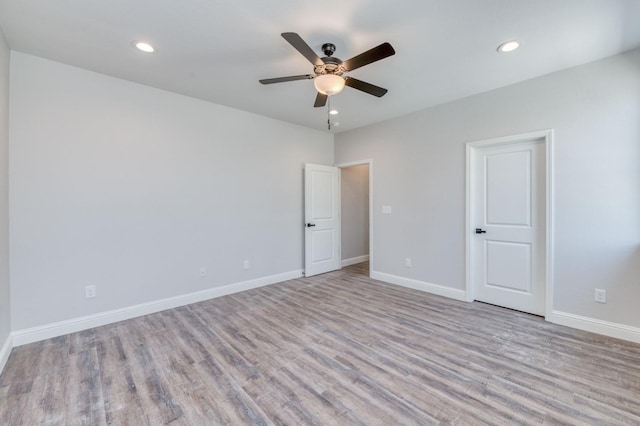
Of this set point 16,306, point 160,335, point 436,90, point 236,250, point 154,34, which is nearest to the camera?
point 154,34

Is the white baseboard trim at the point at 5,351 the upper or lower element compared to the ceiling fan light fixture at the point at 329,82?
lower

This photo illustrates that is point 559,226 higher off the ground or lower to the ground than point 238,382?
higher

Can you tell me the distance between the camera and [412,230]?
424 cm

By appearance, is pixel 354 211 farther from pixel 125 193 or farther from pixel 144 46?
pixel 144 46

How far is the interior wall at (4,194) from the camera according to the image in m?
2.29

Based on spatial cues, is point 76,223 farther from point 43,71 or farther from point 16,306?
point 43,71

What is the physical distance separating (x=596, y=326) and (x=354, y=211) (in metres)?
4.03

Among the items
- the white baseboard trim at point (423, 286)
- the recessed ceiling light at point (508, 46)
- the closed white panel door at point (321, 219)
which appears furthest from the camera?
the closed white panel door at point (321, 219)

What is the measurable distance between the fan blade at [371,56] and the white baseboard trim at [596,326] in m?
3.17

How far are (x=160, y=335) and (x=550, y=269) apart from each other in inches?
163

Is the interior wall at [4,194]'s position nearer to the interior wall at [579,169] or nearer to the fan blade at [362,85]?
the fan blade at [362,85]

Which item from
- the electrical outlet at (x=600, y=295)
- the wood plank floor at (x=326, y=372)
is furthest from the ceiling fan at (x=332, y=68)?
the electrical outlet at (x=600, y=295)

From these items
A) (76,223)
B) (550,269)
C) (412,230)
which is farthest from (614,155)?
(76,223)

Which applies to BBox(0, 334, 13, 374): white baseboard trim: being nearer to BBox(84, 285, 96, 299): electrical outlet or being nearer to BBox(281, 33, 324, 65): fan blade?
BBox(84, 285, 96, 299): electrical outlet
